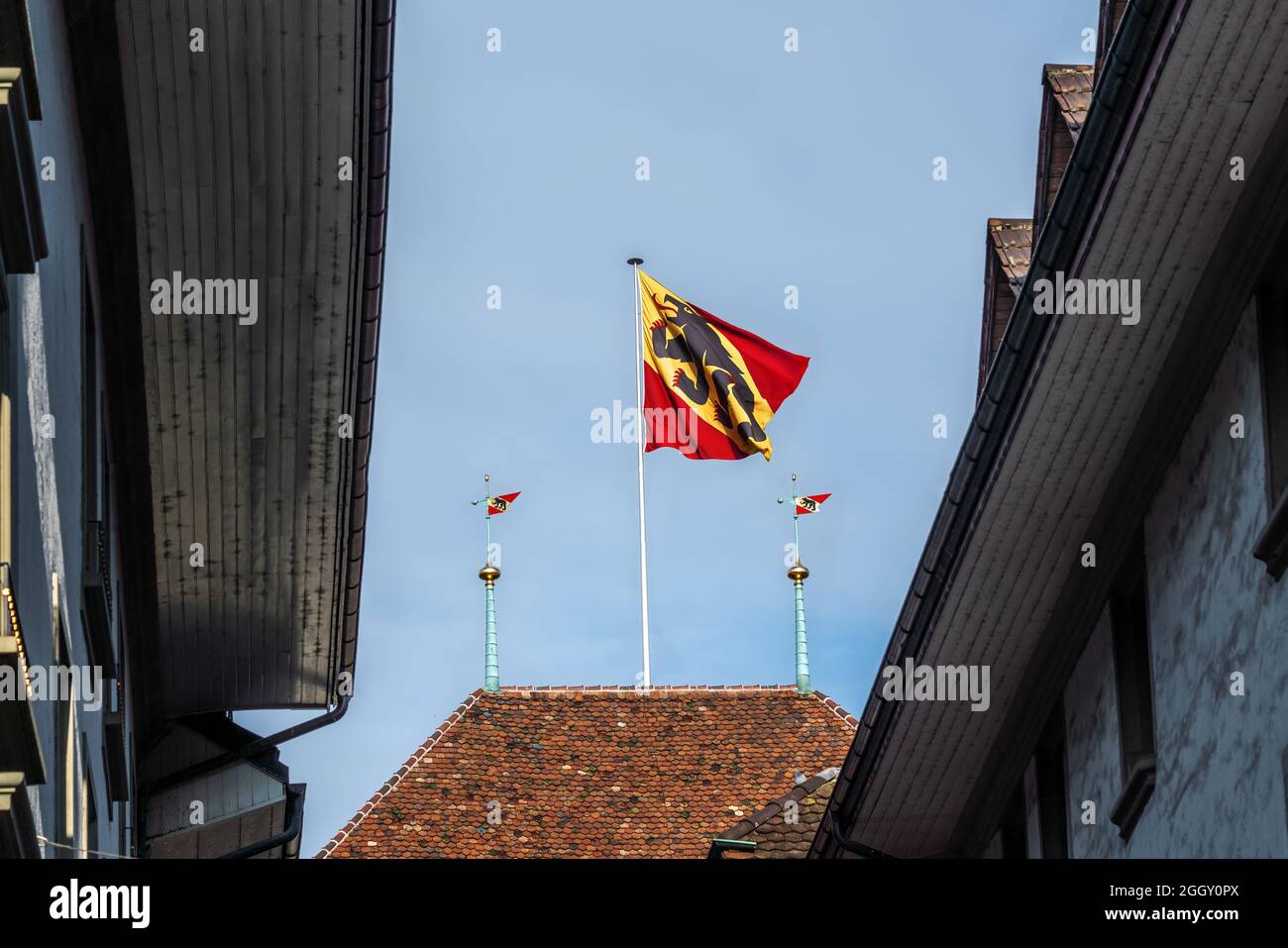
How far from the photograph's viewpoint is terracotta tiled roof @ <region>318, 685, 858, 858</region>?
3025 centimetres

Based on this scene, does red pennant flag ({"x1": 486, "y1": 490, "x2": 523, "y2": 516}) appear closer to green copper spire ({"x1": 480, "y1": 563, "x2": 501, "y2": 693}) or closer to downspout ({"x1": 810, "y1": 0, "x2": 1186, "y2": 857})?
green copper spire ({"x1": 480, "y1": 563, "x2": 501, "y2": 693})

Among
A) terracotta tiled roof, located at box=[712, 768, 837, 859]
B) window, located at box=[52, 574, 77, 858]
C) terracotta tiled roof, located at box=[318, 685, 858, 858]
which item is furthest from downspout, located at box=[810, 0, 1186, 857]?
terracotta tiled roof, located at box=[318, 685, 858, 858]

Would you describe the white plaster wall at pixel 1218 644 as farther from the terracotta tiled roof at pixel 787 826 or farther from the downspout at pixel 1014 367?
the terracotta tiled roof at pixel 787 826

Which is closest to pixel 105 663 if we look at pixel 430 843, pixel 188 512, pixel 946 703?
pixel 188 512

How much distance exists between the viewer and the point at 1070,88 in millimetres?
16078

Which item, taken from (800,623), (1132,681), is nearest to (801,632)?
(800,623)

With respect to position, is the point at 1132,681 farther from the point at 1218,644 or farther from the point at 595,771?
the point at 595,771

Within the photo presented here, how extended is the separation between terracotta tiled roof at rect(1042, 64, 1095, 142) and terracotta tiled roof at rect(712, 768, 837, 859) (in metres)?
9.94

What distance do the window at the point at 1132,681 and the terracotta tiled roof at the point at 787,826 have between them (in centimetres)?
1014

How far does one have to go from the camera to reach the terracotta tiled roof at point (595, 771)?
30.2 m

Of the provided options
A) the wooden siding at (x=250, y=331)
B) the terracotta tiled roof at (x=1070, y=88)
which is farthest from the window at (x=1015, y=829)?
the wooden siding at (x=250, y=331)

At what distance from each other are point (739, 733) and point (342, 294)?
21.3 metres

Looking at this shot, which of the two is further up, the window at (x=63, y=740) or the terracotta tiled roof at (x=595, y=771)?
the window at (x=63, y=740)
